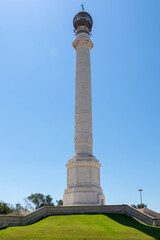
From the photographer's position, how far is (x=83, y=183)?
2973cm

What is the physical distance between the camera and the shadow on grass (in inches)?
618

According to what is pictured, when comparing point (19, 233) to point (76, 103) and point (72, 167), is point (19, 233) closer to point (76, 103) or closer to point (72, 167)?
point (72, 167)

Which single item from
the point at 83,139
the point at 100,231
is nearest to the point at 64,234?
the point at 100,231

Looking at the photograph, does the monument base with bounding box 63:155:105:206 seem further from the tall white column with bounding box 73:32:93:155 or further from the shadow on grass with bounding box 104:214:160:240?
the shadow on grass with bounding box 104:214:160:240

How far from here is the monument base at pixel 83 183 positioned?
1129 inches

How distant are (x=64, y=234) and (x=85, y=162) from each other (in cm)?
1552

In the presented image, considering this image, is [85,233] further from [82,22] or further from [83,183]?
[82,22]

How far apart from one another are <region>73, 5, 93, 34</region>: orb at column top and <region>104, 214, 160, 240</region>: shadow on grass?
3000cm

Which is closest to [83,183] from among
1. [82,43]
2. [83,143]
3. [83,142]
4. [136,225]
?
[83,143]

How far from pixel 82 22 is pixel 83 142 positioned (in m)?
21.4

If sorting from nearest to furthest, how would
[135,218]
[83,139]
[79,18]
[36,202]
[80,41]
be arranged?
[135,218]
[83,139]
[80,41]
[79,18]
[36,202]

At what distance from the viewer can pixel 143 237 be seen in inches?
571

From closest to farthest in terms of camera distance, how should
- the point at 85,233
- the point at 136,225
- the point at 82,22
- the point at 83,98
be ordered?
the point at 85,233
the point at 136,225
the point at 83,98
the point at 82,22

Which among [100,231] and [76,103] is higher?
[76,103]
